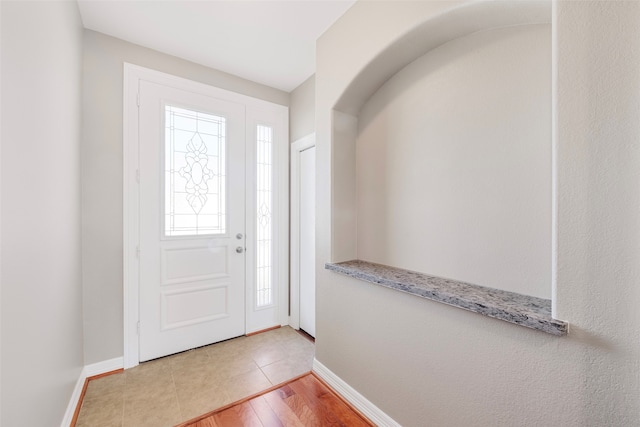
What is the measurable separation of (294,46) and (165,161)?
1422mm

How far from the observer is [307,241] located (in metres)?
2.75

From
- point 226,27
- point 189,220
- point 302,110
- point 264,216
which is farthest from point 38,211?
point 302,110

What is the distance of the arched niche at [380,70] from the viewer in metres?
1.17

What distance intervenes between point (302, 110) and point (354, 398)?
247cm

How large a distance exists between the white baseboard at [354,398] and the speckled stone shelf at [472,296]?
0.75m

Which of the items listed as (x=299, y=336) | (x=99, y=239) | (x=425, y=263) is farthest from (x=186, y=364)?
(x=425, y=263)

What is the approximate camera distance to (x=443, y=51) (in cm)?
148

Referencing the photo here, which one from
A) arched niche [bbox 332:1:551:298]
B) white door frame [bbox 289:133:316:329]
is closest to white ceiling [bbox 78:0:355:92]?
arched niche [bbox 332:1:551:298]

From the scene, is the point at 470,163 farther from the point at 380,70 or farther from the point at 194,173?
the point at 194,173

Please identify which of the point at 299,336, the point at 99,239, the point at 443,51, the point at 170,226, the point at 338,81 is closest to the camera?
the point at 443,51

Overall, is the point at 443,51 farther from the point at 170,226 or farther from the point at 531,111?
the point at 170,226

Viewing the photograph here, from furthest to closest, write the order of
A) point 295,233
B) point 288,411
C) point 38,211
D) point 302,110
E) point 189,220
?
point 295,233, point 302,110, point 189,220, point 288,411, point 38,211

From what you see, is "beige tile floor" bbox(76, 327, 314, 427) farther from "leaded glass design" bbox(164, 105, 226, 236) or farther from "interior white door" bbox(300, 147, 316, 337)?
"leaded glass design" bbox(164, 105, 226, 236)

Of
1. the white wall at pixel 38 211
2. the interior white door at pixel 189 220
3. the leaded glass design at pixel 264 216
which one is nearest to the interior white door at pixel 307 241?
the leaded glass design at pixel 264 216
